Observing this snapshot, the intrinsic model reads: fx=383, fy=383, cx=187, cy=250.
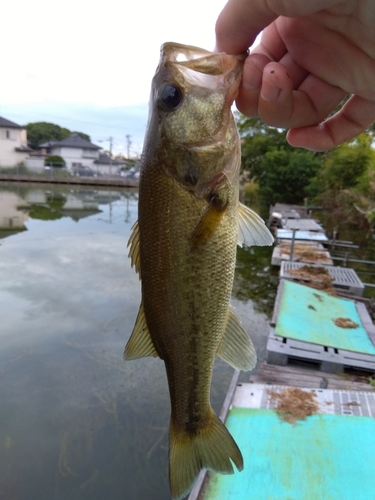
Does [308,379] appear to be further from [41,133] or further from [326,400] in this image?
[41,133]

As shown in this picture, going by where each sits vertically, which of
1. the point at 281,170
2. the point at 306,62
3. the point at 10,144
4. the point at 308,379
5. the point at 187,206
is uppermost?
the point at 306,62

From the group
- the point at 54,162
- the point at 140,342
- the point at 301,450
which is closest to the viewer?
the point at 140,342

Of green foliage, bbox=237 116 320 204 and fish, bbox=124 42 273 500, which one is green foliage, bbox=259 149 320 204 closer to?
green foliage, bbox=237 116 320 204

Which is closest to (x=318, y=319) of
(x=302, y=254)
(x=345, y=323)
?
(x=345, y=323)

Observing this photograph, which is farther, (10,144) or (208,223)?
(10,144)

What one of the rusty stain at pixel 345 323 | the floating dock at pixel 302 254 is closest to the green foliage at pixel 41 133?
the floating dock at pixel 302 254

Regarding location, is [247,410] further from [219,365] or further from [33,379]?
[33,379]
